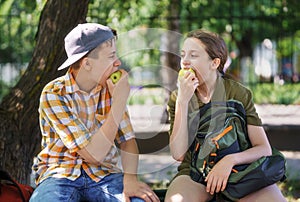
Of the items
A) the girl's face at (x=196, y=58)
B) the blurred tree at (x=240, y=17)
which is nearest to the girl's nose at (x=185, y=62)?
the girl's face at (x=196, y=58)

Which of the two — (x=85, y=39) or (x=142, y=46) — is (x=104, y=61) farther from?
(x=142, y=46)

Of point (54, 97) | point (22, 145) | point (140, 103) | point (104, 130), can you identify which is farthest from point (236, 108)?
point (140, 103)

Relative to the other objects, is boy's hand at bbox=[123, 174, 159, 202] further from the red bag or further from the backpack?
the red bag

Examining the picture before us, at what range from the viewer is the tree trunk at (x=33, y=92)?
14.1 ft

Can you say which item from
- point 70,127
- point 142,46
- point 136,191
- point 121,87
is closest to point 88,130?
point 70,127

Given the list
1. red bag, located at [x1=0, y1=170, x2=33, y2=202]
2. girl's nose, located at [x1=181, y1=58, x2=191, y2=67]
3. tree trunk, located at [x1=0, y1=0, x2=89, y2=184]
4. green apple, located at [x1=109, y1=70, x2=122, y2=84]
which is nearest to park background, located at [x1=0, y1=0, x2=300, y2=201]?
tree trunk, located at [x1=0, y1=0, x2=89, y2=184]

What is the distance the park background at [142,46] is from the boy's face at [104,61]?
3.2 inches

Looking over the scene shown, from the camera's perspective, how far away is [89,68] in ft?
10.2

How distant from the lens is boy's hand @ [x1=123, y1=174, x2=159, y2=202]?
304 centimetres

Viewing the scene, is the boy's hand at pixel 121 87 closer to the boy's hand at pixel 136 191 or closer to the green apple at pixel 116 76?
the green apple at pixel 116 76

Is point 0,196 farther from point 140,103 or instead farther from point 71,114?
point 140,103

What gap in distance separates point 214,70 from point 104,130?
2.03 feet

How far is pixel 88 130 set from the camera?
10.2ft

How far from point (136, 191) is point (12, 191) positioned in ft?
1.99
